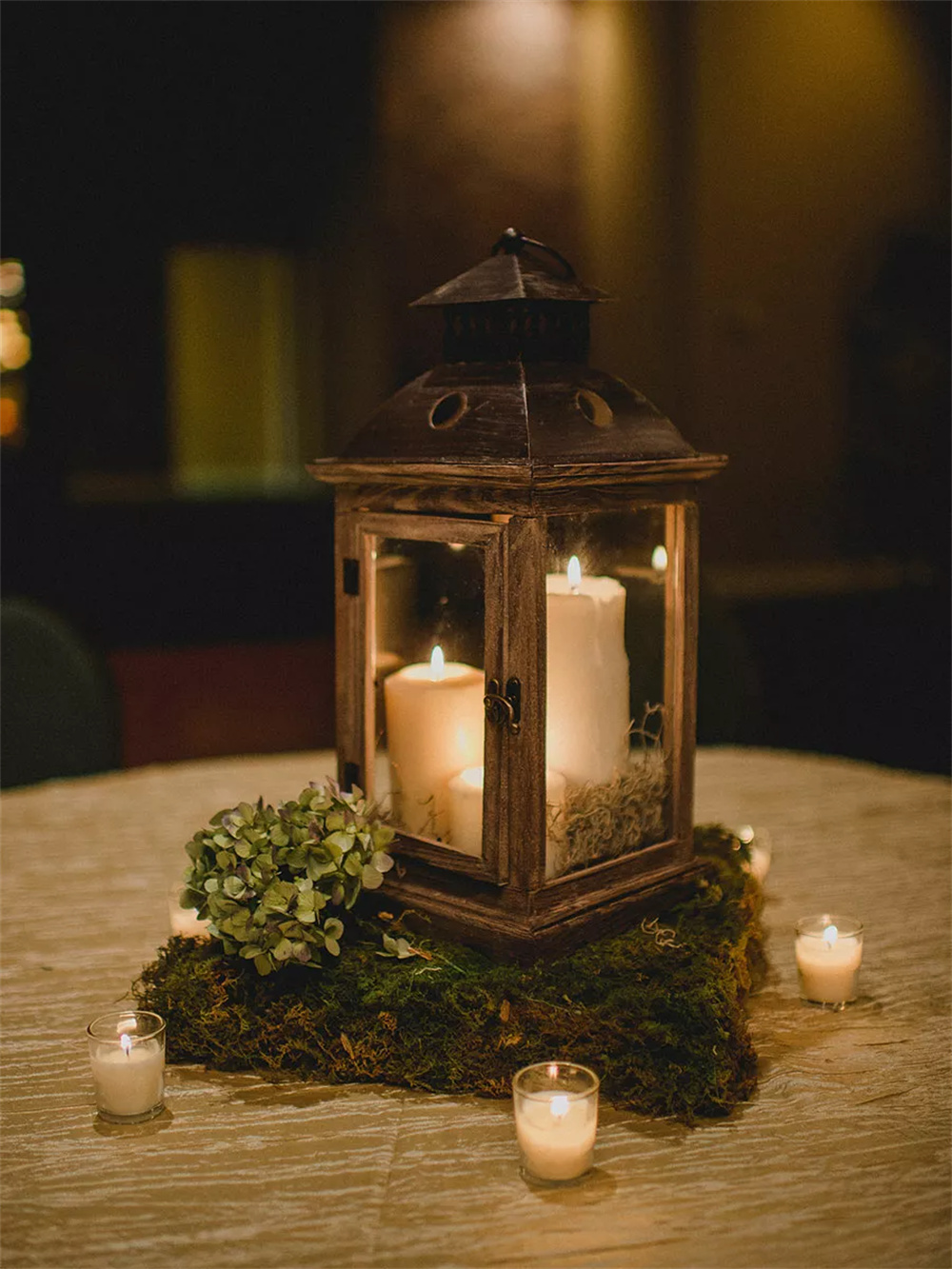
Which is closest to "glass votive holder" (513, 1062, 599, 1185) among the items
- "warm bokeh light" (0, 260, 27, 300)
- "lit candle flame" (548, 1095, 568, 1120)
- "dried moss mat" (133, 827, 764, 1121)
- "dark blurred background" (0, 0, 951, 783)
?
"lit candle flame" (548, 1095, 568, 1120)

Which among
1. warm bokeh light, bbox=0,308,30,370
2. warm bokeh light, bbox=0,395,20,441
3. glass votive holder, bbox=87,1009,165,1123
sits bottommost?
glass votive holder, bbox=87,1009,165,1123

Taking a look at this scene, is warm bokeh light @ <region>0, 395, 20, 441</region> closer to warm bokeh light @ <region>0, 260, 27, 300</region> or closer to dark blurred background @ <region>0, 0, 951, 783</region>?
dark blurred background @ <region>0, 0, 951, 783</region>

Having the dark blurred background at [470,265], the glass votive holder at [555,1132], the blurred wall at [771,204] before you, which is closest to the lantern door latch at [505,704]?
the glass votive holder at [555,1132]

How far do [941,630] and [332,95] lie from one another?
3889 millimetres

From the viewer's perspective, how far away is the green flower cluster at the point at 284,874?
103 centimetres

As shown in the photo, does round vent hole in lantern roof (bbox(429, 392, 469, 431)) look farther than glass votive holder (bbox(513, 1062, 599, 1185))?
Yes

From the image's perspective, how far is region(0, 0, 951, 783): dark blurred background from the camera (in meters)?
2.82

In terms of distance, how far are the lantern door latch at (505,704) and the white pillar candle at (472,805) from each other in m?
0.06

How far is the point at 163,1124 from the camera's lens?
0.94 m

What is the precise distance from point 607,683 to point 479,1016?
287 mm

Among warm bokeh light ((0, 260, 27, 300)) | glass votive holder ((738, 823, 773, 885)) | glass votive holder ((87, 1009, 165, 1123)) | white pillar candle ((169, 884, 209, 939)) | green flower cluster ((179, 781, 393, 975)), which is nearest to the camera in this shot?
glass votive holder ((87, 1009, 165, 1123))

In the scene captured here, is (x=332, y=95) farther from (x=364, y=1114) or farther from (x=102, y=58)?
(x=364, y=1114)

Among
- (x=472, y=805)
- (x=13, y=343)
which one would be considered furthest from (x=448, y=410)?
(x=13, y=343)

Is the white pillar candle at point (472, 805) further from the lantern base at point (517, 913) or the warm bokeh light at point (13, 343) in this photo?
the warm bokeh light at point (13, 343)
